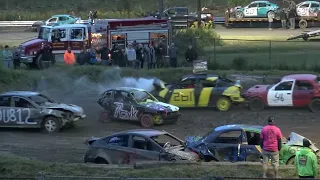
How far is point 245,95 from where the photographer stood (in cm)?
2562

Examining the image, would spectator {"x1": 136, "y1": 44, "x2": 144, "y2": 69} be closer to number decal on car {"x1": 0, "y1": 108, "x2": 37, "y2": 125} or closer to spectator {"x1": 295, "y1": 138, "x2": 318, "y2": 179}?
number decal on car {"x1": 0, "y1": 108, "x2": 37, "y2": 125}

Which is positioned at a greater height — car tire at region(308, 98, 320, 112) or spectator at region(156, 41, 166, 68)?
spectator at region(156, 41, 166, 68)

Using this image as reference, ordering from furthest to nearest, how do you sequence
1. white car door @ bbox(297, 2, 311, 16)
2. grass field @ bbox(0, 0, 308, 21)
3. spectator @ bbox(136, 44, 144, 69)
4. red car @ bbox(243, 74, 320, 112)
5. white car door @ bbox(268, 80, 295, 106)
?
grass field @ bbox(0, 0, 308, 21) → white car door @ bbox(297, 2, 311, 16) → spectator @ bbox(136, 44, 144, 69) → white car door @ bbox(268, 80, 295, 106) → red car @ bbox(243, 74, 320, 112)

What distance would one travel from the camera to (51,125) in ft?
73.9

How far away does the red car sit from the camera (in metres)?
24.8

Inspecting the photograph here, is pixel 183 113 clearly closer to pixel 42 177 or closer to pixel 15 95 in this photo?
pixel 15 95

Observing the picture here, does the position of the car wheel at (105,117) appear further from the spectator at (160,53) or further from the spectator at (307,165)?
the spectator at (307,165)

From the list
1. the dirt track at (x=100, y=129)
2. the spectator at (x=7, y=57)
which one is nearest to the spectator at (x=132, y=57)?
the dirt track at (x=100, y=129)

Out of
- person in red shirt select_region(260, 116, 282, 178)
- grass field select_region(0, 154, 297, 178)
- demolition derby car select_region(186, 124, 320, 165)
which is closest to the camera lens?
grass field select_region(0, 154, 297, 178)

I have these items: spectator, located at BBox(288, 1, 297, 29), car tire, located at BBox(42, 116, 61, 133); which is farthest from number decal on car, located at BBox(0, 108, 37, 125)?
spectator, located at BBox(288, 1, 297, 29)

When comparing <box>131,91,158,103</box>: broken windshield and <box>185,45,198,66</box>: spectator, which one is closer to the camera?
<box>131,91,158,103</box>: broken windshield

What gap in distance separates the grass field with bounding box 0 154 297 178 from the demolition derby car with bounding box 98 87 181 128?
27.0ft

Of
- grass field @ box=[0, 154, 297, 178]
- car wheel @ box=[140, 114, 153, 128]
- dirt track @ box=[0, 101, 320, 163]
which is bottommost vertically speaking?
dirt track @ box=[0, 101, 320, 163]

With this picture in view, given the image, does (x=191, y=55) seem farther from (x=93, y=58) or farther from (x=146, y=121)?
(x=146, y=121)
